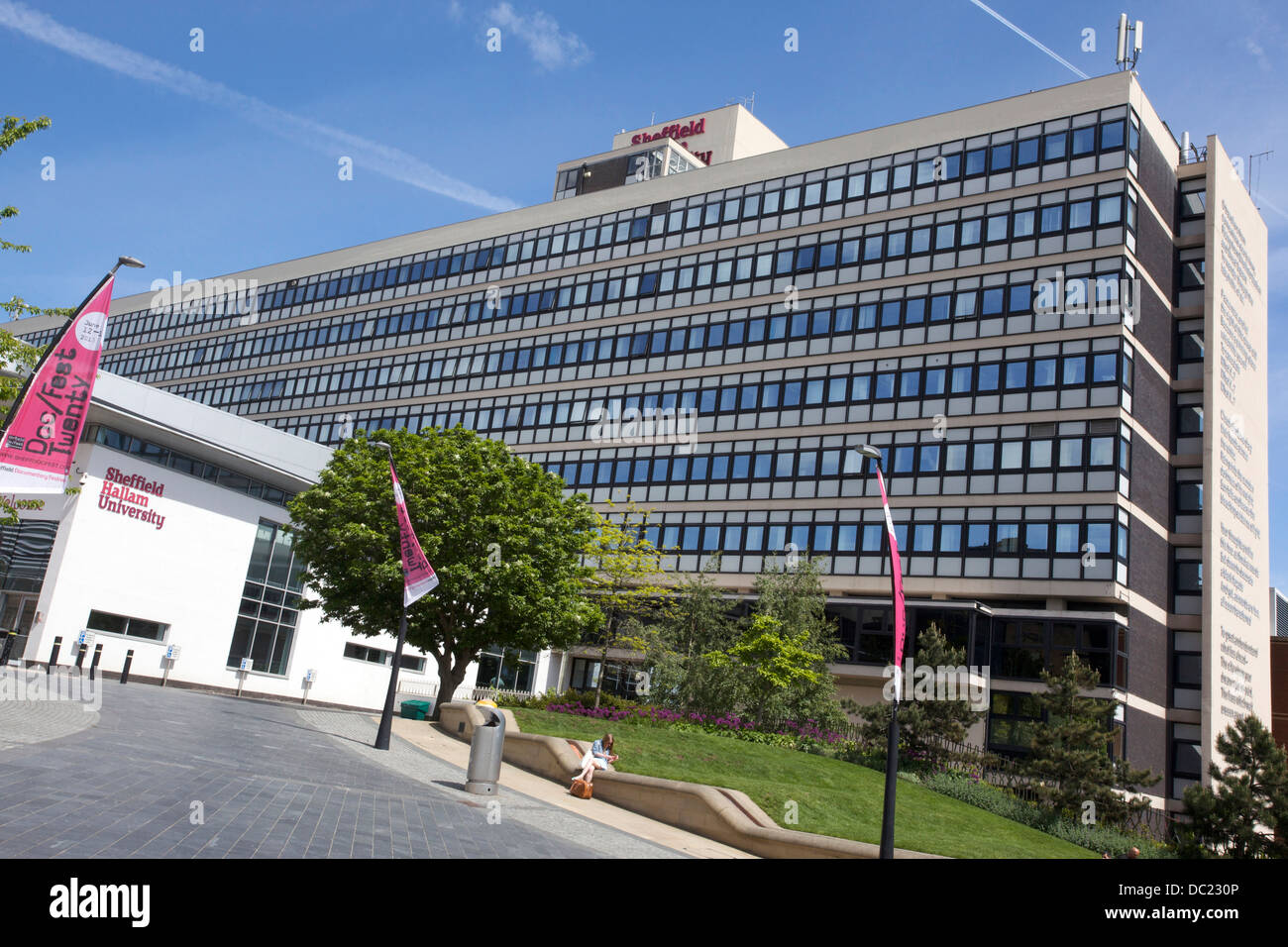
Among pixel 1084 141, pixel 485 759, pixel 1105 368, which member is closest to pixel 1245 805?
pixel 485 759

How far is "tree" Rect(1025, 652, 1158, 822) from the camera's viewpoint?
2652 cm

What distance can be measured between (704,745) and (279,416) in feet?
181

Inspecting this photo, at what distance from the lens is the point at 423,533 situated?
3344 centimetres

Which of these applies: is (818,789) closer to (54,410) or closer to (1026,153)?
(54,410)

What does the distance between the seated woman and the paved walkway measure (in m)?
2.34

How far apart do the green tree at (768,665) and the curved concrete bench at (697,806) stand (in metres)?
7.90

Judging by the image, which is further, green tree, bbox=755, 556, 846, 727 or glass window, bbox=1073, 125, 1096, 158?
glass window, bbox=1073, 125, 1096, 158

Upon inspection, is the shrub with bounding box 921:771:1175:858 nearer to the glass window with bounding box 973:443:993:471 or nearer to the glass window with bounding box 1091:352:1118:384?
the glass window with bounding box 973:443:993:471

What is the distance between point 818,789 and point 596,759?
5573 millimetres

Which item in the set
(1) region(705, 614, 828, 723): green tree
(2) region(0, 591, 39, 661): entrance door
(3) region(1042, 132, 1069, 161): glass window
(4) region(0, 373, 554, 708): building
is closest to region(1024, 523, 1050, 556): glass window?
(1) region(705, 614, 828, 723): green tree

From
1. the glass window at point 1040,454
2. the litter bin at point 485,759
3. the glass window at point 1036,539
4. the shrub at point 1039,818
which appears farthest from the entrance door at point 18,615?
the glass window at point 1040,454

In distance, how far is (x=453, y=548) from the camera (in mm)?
33656

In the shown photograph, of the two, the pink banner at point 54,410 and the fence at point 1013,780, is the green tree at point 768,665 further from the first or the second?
the pink banner at point 54,410
